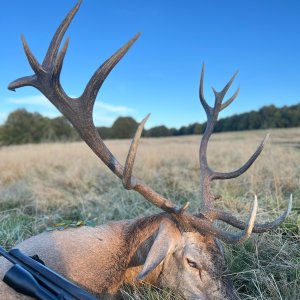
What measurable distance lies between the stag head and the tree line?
69.4ft

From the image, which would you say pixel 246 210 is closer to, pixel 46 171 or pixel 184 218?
pixel 184 218

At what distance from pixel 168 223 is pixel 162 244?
0.71 feet

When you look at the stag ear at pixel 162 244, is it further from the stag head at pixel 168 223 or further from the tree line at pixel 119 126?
the tree line at pixel 119 126

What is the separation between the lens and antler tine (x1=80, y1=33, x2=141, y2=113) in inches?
118

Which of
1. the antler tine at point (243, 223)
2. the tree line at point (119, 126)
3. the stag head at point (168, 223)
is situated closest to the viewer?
the stag head at point (168, 223)

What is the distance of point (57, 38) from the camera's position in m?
3.19

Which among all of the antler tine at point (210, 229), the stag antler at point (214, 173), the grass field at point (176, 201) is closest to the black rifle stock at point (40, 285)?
the grass field at point (176, 201)

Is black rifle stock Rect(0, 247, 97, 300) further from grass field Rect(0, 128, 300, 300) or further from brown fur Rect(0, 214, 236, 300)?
→ grass field Rect(0, 128, 300, 300)

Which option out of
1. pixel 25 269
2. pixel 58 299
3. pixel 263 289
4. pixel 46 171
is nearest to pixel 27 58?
pixel 25 269

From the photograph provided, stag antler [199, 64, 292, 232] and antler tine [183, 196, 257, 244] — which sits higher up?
stag antler [199, 64, 292, 232]

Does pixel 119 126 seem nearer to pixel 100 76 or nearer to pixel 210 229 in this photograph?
pixel 100 76

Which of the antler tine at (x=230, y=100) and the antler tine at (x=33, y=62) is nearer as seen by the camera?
the antler tine at (x=33, y=62)

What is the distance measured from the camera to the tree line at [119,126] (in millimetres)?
30938

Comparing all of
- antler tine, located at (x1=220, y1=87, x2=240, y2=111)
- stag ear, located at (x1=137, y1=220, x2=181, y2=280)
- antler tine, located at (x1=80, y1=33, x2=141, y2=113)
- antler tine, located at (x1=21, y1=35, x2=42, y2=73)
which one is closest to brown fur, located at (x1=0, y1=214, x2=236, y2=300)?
stag ear, located at (x1=137, y1=220, x2=181, y2=280)
